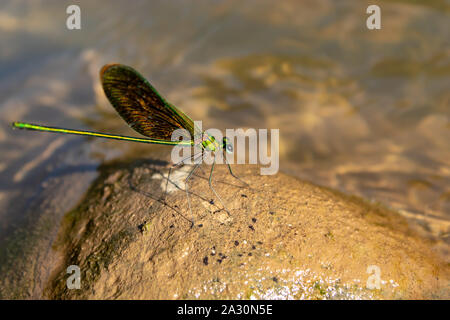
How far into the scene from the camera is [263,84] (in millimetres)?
6121

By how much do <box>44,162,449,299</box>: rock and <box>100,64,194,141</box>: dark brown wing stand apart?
0.54 meters

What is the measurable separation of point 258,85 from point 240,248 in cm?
397

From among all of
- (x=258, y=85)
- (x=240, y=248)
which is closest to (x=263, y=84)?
(x=258, y=85)

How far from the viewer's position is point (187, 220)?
3.02 metres

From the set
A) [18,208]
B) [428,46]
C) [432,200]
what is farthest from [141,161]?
[428,46]

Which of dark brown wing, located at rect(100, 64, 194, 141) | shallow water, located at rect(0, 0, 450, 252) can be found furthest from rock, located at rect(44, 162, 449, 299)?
shallow water, located at rect(0, 0, 450, 252)

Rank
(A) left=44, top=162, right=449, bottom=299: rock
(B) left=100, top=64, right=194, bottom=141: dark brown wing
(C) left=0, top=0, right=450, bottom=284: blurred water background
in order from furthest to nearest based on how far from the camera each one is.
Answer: (C) left=0, top=0, right=450, bottom=284: blurred water background → (B) left=100, top=64, right=194, bottom=141: dark brown wing → (A) left=44, top=162, right=449, bottom=299: rock

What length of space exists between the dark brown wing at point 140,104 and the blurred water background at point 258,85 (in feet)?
2.67

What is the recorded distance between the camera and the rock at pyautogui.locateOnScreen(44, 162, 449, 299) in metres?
2.63

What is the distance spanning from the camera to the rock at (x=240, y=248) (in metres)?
2.63

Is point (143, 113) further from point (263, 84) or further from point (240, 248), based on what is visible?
point (263, 84)

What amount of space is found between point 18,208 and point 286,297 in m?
3.47

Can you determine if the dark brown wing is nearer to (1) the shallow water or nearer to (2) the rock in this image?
(2) the rock

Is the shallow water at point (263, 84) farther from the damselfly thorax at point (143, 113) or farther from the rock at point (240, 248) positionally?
the rock at point (240, 248)
